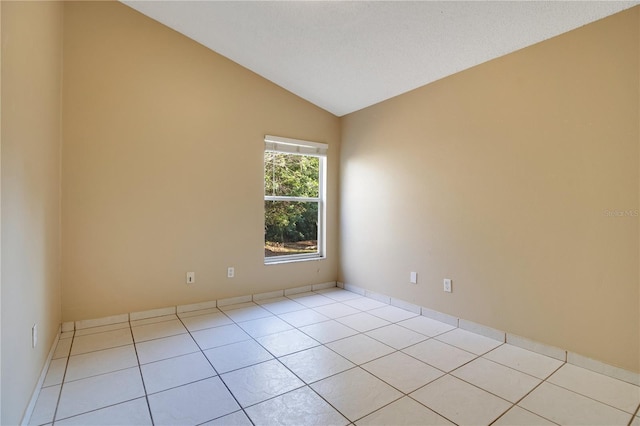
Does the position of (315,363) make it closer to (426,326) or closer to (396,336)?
(396,336)

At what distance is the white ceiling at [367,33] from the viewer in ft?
7.16

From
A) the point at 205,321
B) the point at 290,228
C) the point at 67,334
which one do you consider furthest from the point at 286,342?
the point at 67,334

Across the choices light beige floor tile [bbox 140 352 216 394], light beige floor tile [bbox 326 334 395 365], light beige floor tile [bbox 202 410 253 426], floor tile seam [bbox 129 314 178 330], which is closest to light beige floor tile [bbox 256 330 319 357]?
light beige floor tile [bbox 326 334 395 365]

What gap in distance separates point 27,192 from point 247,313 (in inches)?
83.6

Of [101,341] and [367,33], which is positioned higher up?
[367,33]

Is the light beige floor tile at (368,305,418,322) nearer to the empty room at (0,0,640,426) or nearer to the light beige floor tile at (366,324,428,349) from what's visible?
the empty room at (0,0,640,426)

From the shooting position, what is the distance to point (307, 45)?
2939mm

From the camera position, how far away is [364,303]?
3.71 metres

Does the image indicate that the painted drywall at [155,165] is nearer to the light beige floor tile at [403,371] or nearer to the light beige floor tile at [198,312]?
the light beige floor tile at [198,312]

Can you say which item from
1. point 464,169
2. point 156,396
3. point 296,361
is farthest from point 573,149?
point 156,396

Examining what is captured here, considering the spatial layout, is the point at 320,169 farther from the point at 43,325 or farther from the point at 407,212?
the point at 43,325

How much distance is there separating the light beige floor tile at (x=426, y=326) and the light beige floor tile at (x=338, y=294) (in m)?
0.92

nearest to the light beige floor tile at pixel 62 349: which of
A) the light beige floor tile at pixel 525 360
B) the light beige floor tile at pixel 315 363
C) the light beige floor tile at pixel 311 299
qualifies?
the light beige floor tile at pixel 315 363

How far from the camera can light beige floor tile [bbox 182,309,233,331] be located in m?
2.95
